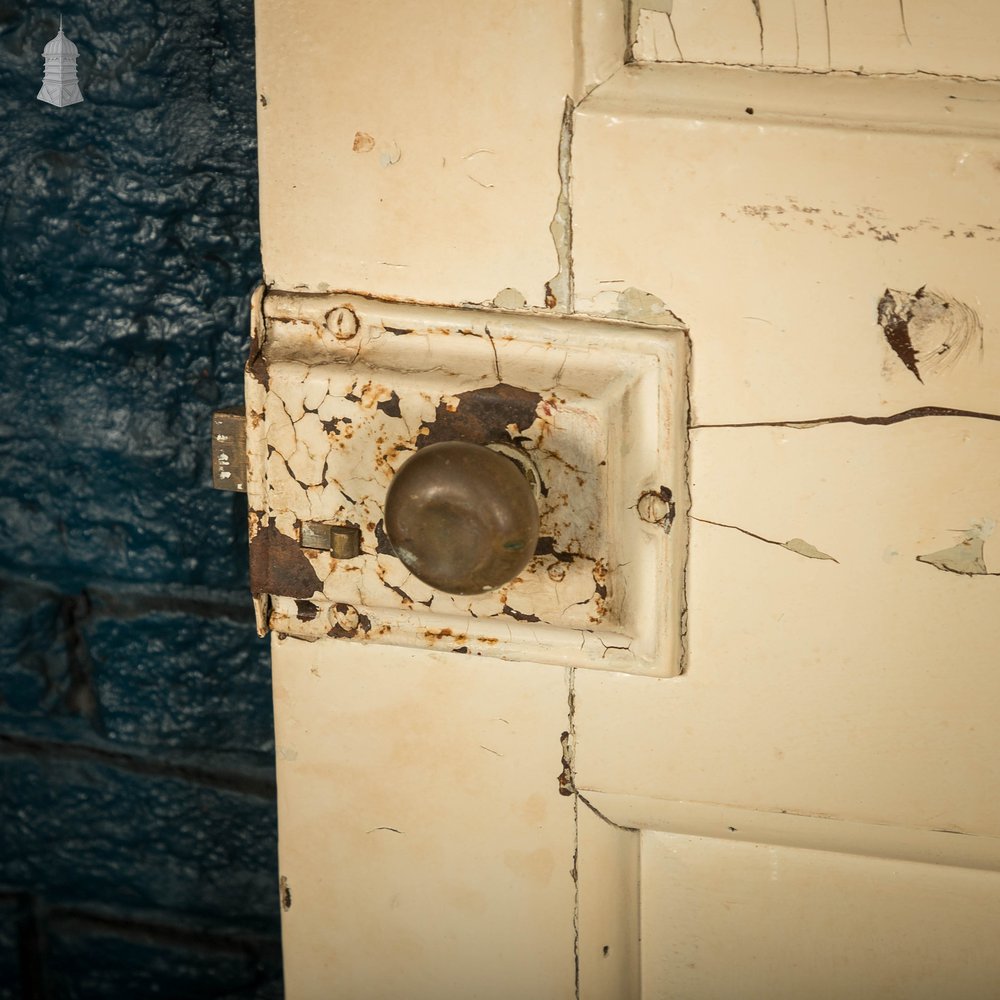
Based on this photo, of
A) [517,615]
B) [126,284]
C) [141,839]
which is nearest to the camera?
[517,615]

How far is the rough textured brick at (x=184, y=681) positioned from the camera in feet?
3.40

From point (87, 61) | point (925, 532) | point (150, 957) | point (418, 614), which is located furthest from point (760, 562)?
point (150, 957)

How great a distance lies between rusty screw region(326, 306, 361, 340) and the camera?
2.11 feet

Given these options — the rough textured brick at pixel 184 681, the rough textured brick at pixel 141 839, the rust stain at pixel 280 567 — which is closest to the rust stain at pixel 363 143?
the rust stain at pixel 280 567

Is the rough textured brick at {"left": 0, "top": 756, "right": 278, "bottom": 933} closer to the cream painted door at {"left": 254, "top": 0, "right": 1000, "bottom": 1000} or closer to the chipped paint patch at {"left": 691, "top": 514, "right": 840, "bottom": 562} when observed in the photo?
the cream painted door at {"left": 254, "top": 0, "right": 1000, "bottom": 1000}

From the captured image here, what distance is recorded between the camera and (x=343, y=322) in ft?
2.12

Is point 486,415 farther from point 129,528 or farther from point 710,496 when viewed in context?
point 129,528

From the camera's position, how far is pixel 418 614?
0.68m

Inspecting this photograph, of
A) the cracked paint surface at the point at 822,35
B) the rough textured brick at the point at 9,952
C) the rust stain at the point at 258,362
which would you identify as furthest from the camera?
the rough textured brick at the point at 9,952

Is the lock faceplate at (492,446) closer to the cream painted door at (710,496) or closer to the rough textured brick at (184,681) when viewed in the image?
the cream painted door at (710,496)

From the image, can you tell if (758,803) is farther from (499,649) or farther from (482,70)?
(482,70)

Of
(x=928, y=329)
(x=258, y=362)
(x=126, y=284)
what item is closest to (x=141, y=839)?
(x=126, y=284)

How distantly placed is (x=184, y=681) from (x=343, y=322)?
1.74 ft

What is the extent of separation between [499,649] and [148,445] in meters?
0.47
